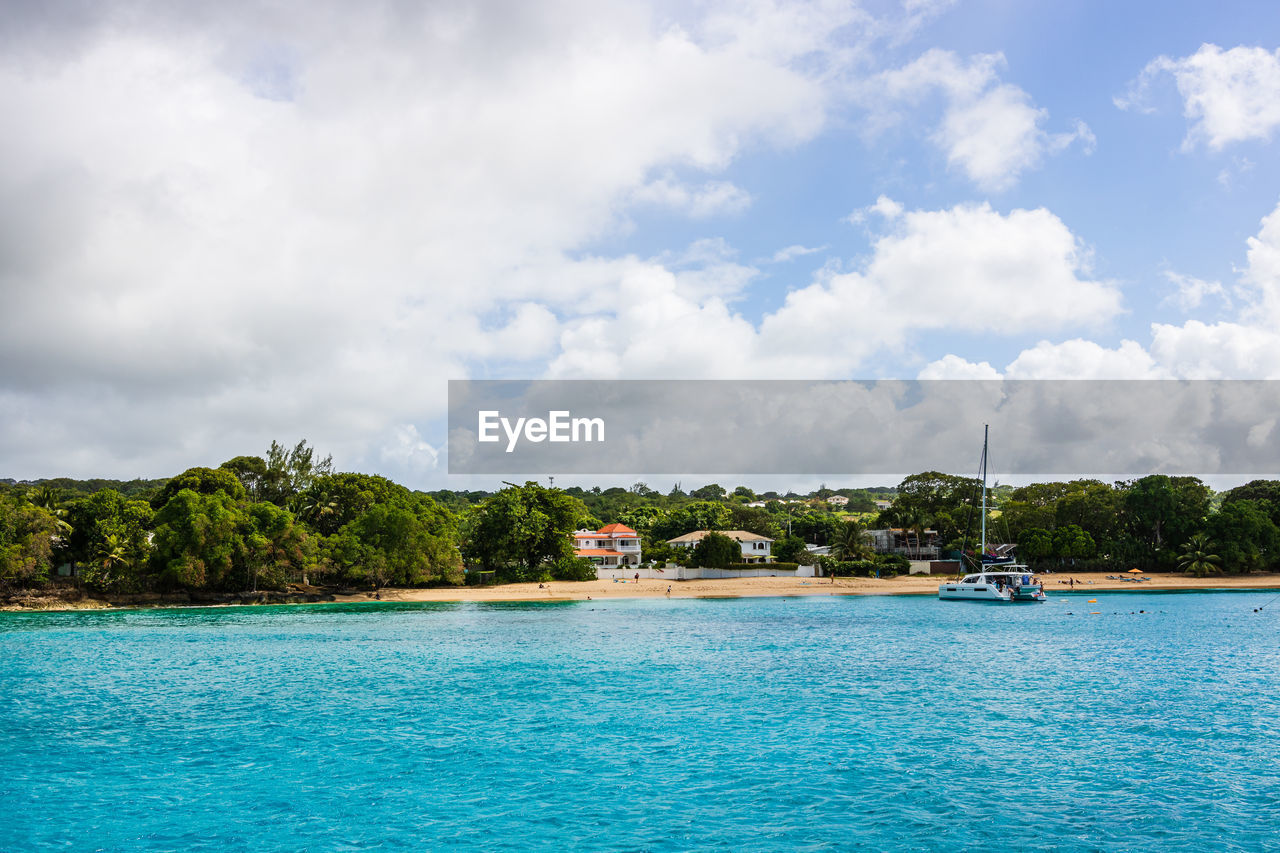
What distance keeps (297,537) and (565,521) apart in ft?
85.3

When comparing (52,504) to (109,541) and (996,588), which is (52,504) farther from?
(996,588)

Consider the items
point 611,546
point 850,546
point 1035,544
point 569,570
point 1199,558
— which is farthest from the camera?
point 611,546

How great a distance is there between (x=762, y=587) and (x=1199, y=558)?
49014 mm

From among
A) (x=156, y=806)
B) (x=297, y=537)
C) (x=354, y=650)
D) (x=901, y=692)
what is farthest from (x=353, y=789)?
(x=297, y=537)

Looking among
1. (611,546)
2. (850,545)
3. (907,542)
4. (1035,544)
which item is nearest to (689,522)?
(611,546)

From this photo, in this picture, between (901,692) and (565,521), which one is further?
(565,521)

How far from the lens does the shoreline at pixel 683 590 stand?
62188 millimetres

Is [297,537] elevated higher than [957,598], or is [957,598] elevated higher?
[297,537]

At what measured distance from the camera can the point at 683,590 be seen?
78.3 metres

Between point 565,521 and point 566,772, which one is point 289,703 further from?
point 565,521

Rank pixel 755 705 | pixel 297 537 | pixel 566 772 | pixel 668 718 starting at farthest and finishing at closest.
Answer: pixel 297 537, pixel 755 705, pixel 668 718, pixel 566 772

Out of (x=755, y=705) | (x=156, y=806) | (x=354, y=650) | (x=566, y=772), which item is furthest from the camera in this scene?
(x=354, y=650)

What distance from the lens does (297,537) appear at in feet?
222

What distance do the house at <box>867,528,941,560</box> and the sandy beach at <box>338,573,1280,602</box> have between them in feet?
42.1
